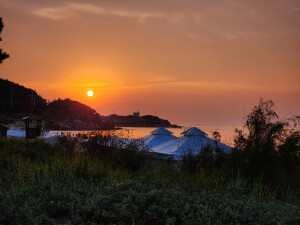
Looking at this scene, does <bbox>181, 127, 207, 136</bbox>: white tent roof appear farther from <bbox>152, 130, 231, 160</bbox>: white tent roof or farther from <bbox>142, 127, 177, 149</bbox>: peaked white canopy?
<bbox>142, 127, 177, 149</bbox>: peaked white canopy

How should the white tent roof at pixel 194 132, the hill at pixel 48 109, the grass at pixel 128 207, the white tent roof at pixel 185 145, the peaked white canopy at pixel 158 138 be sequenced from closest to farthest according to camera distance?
1. the grass at pixel 128 207
2. the white tent roof at pixel 185 145
3. the white tent roof at pixel 194 132
4. the peaked white canopy at pixel 158 138
5. the hill at pixel 48 109

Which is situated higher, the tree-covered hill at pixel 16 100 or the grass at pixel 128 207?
the tree-covered hill at pixel 16 100

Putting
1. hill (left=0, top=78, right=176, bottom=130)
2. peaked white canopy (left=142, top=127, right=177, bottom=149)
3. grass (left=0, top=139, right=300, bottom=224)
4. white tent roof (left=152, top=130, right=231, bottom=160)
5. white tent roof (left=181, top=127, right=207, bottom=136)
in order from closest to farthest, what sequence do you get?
grass (left=0, top=139, right=300, bottom=224) → white tent roof (left=152, top=130, right=231, bottom=160) → white tent roof (left=181, top=127, right=207, bottom=136) → peaked white canopy (left=142, top=127, right=177, bottom=149) → hill (left=0, top=78, right=176, bottom=130)

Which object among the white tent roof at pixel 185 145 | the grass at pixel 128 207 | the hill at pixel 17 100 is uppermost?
the hill at pixel 17 100

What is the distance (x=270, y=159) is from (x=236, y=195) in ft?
13.5

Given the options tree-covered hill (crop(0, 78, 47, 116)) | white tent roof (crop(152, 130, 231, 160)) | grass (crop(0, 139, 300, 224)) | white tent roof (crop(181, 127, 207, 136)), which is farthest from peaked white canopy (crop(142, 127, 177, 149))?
tree-covered hill (crop(0, 78, 47, 116))

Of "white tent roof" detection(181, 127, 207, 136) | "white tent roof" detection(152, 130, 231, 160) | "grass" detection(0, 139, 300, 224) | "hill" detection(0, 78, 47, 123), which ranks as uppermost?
"hill" detection(0, 78, 47, 123)

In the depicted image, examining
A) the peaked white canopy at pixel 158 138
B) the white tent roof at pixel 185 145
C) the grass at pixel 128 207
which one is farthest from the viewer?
the peaked white canopy at pixel 158 138

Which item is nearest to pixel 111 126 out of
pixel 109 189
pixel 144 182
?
pixel 144 182

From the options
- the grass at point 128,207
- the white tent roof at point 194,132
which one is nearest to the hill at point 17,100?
the white tent roof at point 194,132

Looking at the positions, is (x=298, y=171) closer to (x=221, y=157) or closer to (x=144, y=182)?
(x=221, y=157)

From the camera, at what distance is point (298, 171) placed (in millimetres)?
9680

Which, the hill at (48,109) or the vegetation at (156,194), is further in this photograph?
the hill at (48,109)

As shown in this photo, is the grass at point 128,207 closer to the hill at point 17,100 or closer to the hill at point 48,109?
the hill at point 48,109
